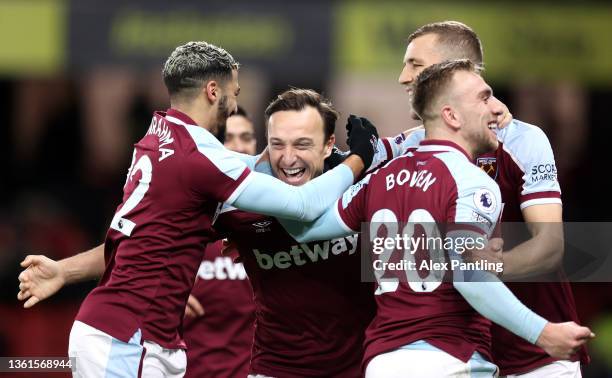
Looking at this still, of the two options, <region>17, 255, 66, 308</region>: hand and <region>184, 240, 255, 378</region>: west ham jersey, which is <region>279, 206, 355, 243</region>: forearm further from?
<region>184, 240, 255, 378</region>: west ham jersey

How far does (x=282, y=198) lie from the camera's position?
4895mm

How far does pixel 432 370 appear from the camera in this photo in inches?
175

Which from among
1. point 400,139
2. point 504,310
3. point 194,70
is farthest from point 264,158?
point 504,310

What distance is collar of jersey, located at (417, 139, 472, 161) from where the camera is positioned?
4641 mm

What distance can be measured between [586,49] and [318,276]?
6140 millimetres

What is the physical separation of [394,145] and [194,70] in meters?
1.08

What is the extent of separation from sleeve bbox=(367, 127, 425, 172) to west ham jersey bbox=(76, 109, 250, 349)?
836mm

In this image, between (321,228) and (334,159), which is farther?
(334,159)

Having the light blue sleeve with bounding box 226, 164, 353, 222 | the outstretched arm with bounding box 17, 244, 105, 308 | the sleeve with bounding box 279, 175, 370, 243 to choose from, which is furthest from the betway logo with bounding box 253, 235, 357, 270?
the outstretched arm with bounding box 17, 244, 105, 308

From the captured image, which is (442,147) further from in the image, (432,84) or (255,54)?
(255,54)

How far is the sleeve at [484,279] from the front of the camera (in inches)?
169

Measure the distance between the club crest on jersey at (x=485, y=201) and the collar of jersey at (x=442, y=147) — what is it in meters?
0.26

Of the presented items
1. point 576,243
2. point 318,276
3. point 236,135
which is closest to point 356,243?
point 318,276

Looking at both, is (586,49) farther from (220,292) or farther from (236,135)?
(220,292)
